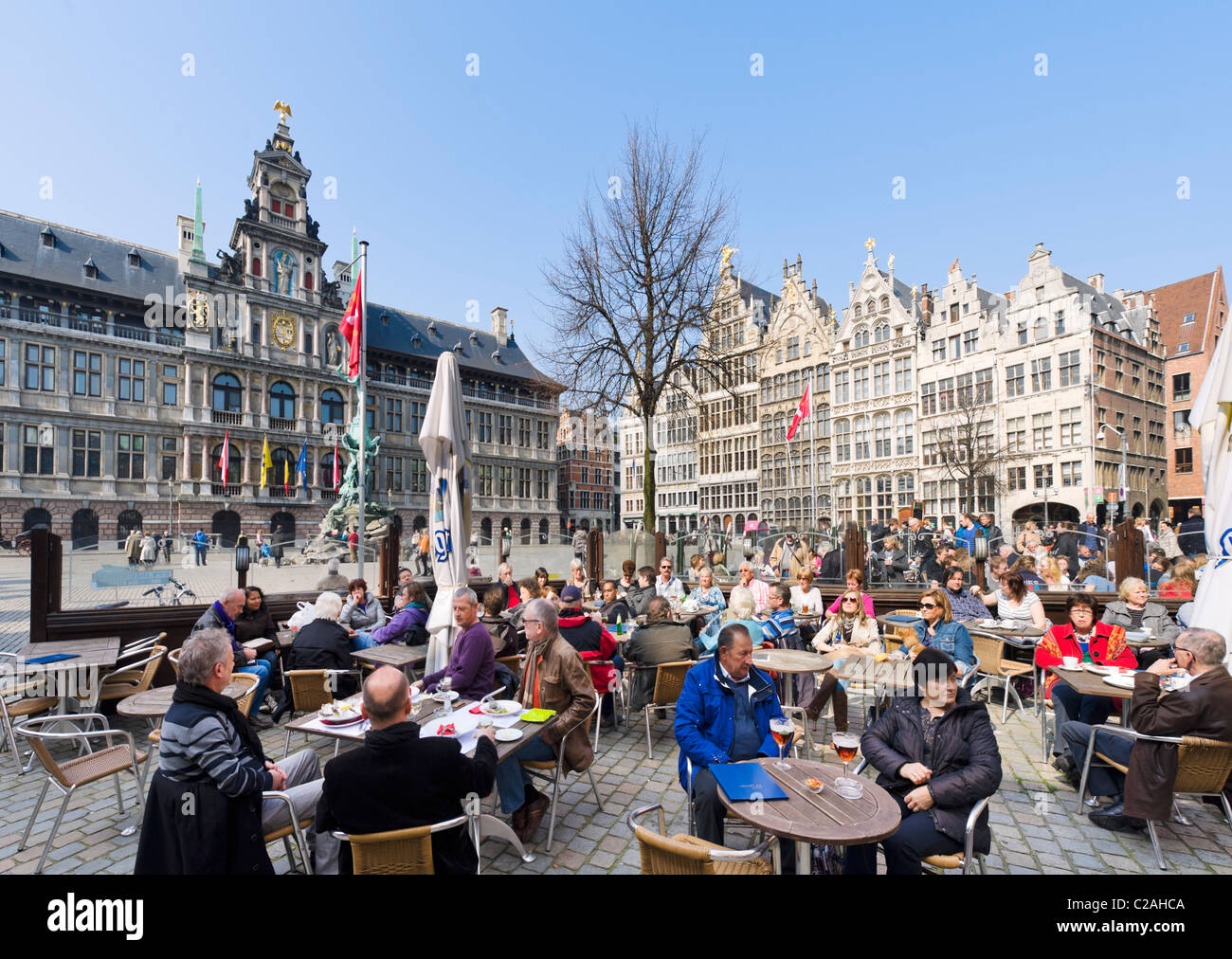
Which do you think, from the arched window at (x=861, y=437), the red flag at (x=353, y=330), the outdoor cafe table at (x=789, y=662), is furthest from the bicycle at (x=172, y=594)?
the arched window at (x=861, y=437)

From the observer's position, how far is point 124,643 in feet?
22.6

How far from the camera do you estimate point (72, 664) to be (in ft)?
17.0

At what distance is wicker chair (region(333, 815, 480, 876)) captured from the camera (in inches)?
94.5

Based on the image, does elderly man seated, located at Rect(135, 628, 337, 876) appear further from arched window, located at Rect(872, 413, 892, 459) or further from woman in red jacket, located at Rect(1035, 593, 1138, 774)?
arched window, located at Rect(872, 413, 892, 459)

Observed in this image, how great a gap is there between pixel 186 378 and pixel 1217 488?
4130cm

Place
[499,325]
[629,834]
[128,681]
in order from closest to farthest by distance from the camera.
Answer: [629,834] → [128,681] → [499,325]

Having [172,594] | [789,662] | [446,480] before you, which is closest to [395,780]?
[789,662]

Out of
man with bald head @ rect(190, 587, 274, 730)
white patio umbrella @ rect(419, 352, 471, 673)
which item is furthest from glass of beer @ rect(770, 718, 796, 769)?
man with bald head @ rect(190, 587, 274, 730)

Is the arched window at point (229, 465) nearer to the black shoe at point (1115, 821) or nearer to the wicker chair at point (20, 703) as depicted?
the wicker chair at point (20, 703)

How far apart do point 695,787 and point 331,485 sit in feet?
130

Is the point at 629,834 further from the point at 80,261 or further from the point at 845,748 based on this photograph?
the point at 80,261
